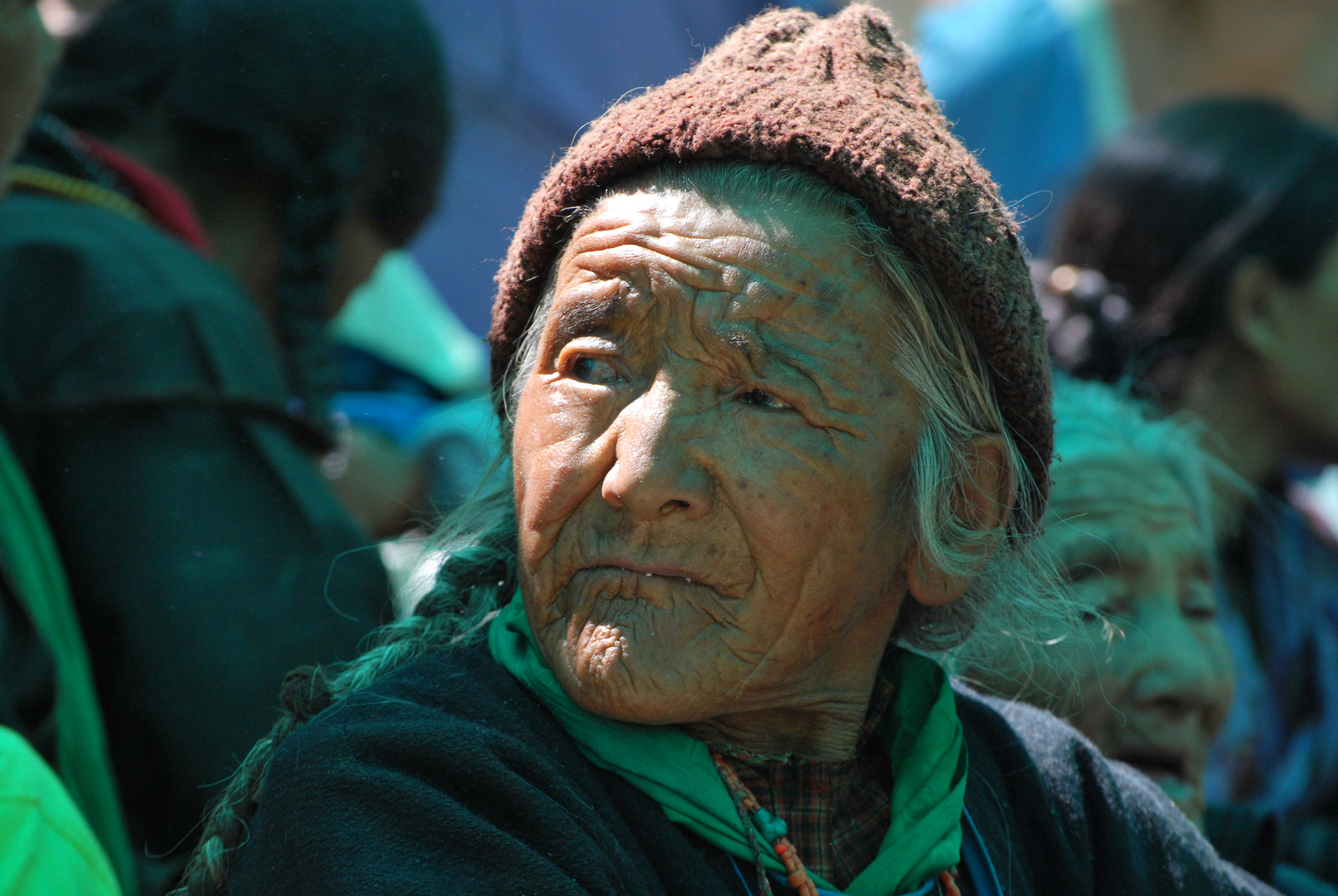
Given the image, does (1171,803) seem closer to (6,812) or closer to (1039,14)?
(6,812)

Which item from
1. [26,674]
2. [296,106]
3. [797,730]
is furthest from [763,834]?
[296,106]

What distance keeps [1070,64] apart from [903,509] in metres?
5.60

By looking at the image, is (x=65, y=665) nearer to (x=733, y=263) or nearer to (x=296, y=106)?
(x=296, y=106)

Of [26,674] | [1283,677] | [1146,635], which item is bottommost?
[1283,677]

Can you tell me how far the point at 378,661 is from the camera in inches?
69.4

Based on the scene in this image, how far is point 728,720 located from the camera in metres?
1.72

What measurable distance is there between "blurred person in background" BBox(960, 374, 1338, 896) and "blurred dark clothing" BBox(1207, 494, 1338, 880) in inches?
32.7

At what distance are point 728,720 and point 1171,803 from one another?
862mm

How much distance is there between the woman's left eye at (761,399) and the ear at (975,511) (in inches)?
12.4

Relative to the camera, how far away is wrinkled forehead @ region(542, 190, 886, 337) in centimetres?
160

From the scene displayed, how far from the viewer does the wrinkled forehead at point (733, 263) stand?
1.60 m

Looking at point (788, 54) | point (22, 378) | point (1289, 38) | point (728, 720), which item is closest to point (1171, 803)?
point (728, 720)

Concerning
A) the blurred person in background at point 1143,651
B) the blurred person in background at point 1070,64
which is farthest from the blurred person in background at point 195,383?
the blurred person in background at point 1070,64

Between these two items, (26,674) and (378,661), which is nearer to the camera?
(378,661)
